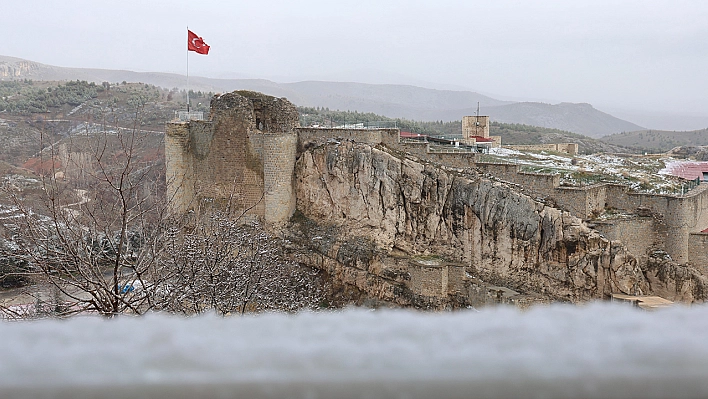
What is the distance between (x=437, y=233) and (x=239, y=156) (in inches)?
274

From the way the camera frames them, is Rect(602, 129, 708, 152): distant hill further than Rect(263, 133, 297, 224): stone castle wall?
Yes

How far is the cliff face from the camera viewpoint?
15609 millimetres

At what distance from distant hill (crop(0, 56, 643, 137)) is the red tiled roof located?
186 feet

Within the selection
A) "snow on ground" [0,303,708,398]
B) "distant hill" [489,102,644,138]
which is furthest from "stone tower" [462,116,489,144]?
"distant hill" [489,102,644,138]

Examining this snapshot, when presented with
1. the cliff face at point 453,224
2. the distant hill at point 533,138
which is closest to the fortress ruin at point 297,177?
the cliff face at point 453,224

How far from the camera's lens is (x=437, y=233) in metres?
18.1

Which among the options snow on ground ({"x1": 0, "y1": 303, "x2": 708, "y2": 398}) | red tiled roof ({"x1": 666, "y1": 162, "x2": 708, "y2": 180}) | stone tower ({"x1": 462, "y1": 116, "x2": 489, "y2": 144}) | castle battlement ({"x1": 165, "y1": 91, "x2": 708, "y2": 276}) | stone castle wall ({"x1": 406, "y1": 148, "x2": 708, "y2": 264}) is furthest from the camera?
stone tower ({"x1": 462, "y1": 116, "x2": 489, "y2": 144})

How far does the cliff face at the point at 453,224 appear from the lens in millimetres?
15609

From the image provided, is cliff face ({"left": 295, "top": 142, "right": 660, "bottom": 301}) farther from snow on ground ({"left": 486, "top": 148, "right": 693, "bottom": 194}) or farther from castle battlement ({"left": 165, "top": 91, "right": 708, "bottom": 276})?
snow on ground ({"left": 486, "top": 148, "right": 693, "bottom": 194})

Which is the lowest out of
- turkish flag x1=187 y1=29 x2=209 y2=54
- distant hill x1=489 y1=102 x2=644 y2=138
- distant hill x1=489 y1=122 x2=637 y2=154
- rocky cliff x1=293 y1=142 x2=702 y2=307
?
rocky cliff x1=293 y1=142 x2=702 y2=307

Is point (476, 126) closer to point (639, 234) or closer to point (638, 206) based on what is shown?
point (638, 206)

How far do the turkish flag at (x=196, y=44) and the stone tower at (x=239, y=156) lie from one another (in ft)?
8.95

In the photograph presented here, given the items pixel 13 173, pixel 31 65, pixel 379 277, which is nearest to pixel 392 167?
pixel 379 277

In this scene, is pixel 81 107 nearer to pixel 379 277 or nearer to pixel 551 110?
pixel 379 277
